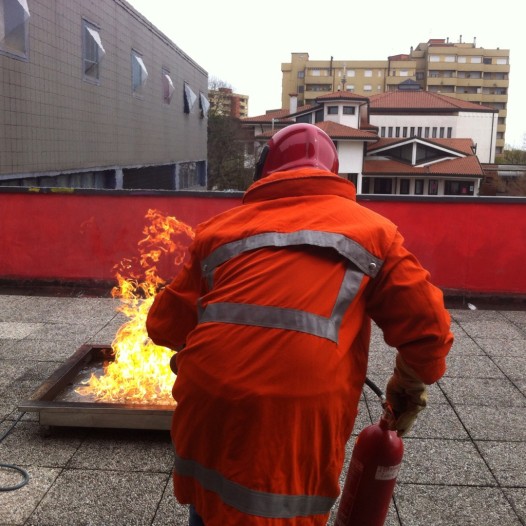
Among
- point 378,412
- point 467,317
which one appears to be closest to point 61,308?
point 378,412

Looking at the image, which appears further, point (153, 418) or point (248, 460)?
point (153, 418)

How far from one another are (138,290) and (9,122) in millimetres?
5900

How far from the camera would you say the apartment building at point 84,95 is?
13.4 metres

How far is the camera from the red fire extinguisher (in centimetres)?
283

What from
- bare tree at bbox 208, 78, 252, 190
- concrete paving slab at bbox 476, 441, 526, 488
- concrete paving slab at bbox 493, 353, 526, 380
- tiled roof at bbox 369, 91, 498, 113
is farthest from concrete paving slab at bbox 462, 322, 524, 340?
tiled roof at bbox 369, 91, 498, 113

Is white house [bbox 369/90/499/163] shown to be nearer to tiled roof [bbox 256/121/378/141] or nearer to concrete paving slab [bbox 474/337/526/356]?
tiled roof [bbox 256/121/378/141]

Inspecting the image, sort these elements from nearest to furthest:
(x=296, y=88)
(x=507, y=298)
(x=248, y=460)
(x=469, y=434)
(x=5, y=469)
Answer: (x=248, y=460)
(x=5, y=469)
(x=469, y=434)
(x=507, y=298)
(x=296, y=88)

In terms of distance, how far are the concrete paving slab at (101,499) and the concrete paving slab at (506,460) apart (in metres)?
2.31

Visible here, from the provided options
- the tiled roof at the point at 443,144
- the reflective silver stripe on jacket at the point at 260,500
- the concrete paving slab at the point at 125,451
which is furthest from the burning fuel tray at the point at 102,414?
the tiled roof at the point at 443,144

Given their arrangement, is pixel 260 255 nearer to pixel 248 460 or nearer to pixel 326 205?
pixel 326 205

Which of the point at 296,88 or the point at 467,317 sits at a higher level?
the point at 296,88

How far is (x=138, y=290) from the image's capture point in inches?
398

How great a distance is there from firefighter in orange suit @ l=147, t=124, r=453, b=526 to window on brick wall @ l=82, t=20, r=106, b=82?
666 inches

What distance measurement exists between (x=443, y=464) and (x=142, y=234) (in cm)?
684
